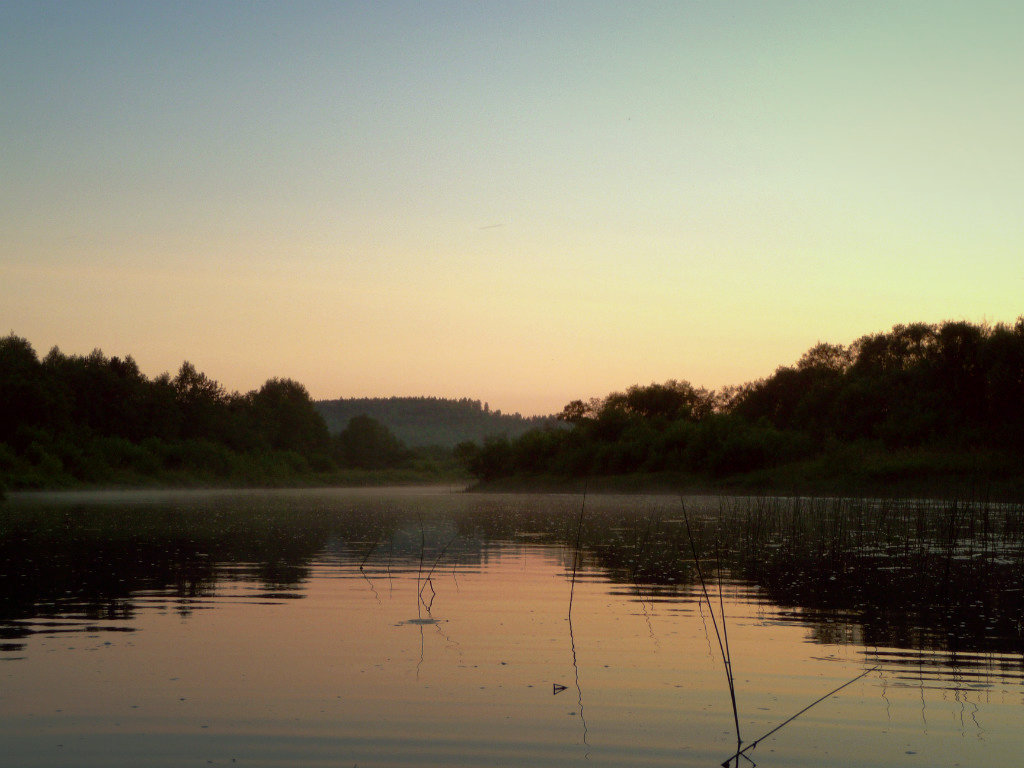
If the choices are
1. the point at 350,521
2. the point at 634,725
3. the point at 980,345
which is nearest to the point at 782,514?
the point at 350,521

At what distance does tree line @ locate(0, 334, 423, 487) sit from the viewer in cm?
6575

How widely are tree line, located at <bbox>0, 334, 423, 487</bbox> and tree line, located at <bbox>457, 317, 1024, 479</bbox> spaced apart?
85.1 ft

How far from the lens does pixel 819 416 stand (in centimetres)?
7731

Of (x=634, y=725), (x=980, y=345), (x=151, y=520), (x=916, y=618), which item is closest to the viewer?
(x=634, y=725)

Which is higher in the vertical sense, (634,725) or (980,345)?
(980,345)

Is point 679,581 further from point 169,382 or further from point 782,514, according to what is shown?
point 169,382

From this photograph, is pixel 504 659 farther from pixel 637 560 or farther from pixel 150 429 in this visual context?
pixel 150 429

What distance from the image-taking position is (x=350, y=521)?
31312 mm

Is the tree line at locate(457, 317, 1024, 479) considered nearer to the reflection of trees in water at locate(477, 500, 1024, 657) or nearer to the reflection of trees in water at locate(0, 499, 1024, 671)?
the reflection of trees in water at locate(0, 499, 1024, 671)

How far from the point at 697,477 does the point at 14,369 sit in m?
48.5

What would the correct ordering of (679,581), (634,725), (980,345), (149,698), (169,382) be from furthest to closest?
(169,382), (980,345), (679,581), (149,698), (634,725)

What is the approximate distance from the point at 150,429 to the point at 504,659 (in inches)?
3499

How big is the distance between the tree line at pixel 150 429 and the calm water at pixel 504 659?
4666 centimetres

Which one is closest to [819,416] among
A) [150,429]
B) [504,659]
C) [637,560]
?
[150,429]
